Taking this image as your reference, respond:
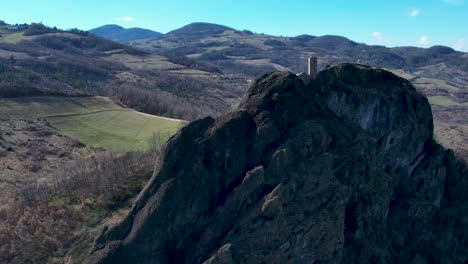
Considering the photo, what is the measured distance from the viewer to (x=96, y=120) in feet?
299

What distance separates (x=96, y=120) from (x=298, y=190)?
223 feet

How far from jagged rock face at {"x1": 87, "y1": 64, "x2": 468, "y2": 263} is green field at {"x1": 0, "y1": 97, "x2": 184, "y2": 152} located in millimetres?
39431

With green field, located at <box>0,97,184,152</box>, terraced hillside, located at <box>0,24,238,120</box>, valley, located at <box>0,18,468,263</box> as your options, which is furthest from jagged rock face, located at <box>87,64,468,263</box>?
terraced hillside, located at <box>0,24,238,120</box>

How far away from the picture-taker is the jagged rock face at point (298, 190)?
29750 millimetres


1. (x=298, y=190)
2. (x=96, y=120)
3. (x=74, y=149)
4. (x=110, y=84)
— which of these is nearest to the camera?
(x=298, y=190)

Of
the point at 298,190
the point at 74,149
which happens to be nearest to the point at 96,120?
the point at 74,149

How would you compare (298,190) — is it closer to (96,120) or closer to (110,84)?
(96,120)

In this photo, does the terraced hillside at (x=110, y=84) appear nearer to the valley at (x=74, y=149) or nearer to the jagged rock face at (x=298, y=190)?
the valley at (x=74, y=149)

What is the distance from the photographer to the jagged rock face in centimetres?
2975

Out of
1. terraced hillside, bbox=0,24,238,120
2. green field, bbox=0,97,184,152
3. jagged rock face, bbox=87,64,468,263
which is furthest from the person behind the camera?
terraced hillside, bbox=0,24,238,120

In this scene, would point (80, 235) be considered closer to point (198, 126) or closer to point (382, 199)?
point (198, 126)

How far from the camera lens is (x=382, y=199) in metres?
33.7

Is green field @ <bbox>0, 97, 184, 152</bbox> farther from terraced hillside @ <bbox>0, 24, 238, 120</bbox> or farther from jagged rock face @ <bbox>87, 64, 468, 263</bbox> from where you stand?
jagged rock face @ <bbox>87, 64, 468, 263</bbox>

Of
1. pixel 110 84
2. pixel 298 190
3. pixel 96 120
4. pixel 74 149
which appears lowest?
pixel 74 149
